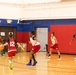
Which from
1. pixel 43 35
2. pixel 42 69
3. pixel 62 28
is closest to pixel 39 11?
pixel 43 35

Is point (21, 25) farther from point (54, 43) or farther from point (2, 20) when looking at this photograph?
point (54, 43)

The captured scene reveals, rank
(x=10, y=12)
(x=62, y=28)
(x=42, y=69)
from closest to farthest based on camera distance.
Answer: (x=42, y=69) → (x=62, y=28) → (x=10, y=12)

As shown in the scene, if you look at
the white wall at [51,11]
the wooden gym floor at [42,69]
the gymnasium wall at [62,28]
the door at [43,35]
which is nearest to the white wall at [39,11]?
the white wall at [51,11]

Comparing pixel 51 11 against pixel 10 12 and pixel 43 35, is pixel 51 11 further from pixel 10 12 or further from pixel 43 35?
pixel 10 12

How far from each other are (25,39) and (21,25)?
1662 mm

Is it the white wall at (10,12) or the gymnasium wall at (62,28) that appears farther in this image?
the white wall at (10,12)

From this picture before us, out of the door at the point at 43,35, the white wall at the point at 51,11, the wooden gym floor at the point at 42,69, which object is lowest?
the wooden gym floor at the point at 42,69

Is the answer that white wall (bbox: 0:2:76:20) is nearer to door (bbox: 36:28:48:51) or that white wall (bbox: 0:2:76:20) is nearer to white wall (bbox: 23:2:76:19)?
white wall (bbox: 23:2:76:19)

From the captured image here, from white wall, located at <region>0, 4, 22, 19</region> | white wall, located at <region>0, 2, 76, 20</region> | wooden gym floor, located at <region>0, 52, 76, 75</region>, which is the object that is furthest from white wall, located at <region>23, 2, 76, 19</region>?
wooden gym floor, located at <region>0, 52, 76, 75</region>

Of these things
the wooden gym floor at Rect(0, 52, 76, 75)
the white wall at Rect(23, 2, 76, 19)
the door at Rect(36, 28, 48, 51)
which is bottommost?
the wooden gym floor at Rect(0, 52, 76, 75)

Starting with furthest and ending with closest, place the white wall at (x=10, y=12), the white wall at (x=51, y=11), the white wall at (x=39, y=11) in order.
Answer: the white wall at (x=10, y=12) → the white wall at (x=39, y=11) → the white wall at (x=51, y=11)

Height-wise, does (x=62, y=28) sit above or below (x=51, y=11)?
below

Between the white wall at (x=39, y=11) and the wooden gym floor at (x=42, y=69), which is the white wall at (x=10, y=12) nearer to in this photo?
the white wall at (x=39, y=11)

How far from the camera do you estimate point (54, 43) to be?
1895cm
